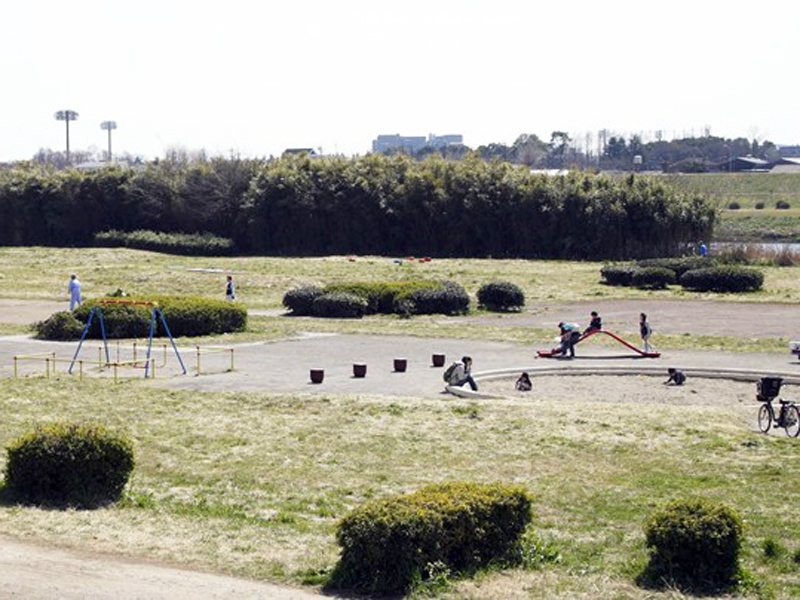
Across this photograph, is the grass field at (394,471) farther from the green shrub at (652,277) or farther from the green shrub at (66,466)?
the green shrub at (652,277)

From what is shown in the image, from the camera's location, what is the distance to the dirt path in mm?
10359

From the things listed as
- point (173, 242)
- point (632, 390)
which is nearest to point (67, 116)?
point (173, 242)

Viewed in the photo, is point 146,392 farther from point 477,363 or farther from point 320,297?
point 320,297

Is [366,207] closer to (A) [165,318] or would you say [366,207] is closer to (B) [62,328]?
(A) [165,318]

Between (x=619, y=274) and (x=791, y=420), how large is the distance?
26.7 metres

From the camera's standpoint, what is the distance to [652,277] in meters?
43.7

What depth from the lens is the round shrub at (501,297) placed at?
3759cm

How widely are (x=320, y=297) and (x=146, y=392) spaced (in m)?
14.1

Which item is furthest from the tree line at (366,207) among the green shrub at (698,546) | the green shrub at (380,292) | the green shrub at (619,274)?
the green shrub at (698,546)

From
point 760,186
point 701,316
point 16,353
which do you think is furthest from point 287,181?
point 760,186

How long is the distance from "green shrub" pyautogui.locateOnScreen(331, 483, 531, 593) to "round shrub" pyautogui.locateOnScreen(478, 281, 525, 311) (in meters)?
25.8

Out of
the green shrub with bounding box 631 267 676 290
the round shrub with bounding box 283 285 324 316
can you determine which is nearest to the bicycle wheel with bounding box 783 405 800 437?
the round shrub with bounding box 283 285 324 316

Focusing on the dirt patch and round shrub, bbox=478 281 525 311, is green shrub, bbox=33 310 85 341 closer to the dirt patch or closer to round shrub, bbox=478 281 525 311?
the dirt patch

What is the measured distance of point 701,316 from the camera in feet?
117
